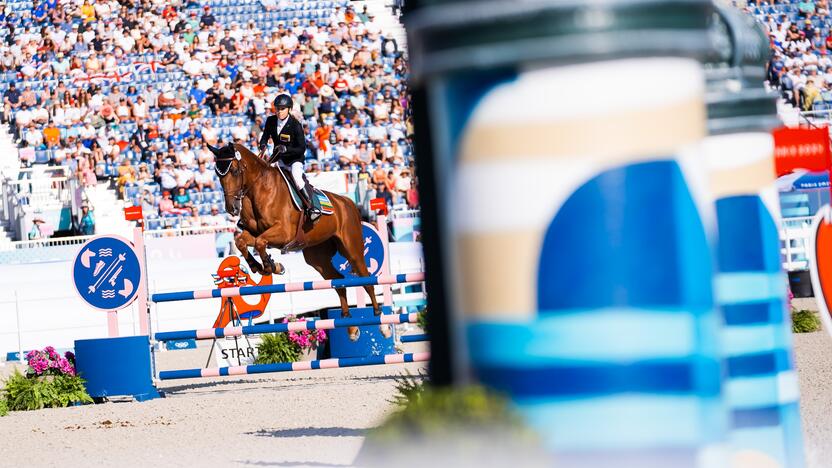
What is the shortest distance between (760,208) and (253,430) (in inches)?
192

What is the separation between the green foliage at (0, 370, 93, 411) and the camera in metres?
9.62

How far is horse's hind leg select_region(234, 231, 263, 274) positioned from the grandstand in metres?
6.03

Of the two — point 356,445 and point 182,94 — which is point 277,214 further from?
point 182,94

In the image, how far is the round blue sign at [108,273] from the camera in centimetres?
955

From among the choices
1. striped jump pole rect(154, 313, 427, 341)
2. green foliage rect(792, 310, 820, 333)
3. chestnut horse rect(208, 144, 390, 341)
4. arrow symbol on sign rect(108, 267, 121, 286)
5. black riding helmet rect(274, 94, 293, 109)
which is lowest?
green foliage rect(792, 310, 820, 333)

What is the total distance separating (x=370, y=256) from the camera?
12672 mm

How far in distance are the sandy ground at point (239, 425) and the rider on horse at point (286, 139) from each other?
1.86 metres

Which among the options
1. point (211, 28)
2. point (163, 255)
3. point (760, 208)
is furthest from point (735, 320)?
point (211, 28)

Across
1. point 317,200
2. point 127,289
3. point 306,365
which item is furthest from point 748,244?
point 317,200

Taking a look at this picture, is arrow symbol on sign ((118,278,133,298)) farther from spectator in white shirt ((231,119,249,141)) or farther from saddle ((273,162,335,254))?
spectator in white shirt ((231,119,249,141))

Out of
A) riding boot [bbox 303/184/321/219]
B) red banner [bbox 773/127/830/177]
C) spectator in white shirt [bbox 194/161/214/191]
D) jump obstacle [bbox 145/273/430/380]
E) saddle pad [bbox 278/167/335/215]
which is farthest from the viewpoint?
spectator in white shirt [bbox 194/161/214/191]

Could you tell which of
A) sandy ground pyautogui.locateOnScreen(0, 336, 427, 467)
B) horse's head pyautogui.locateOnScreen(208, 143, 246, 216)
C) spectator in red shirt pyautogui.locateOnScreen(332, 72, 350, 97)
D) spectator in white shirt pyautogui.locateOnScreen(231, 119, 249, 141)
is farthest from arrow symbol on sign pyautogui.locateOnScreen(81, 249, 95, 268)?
spectator in red shirt pyautogui.locateOnScreen(332, 72, 350, 97)

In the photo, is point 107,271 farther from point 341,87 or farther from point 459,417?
point 341,87

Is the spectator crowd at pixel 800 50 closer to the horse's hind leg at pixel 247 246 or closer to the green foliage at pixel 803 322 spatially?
the green foliage at pixel 803 322
